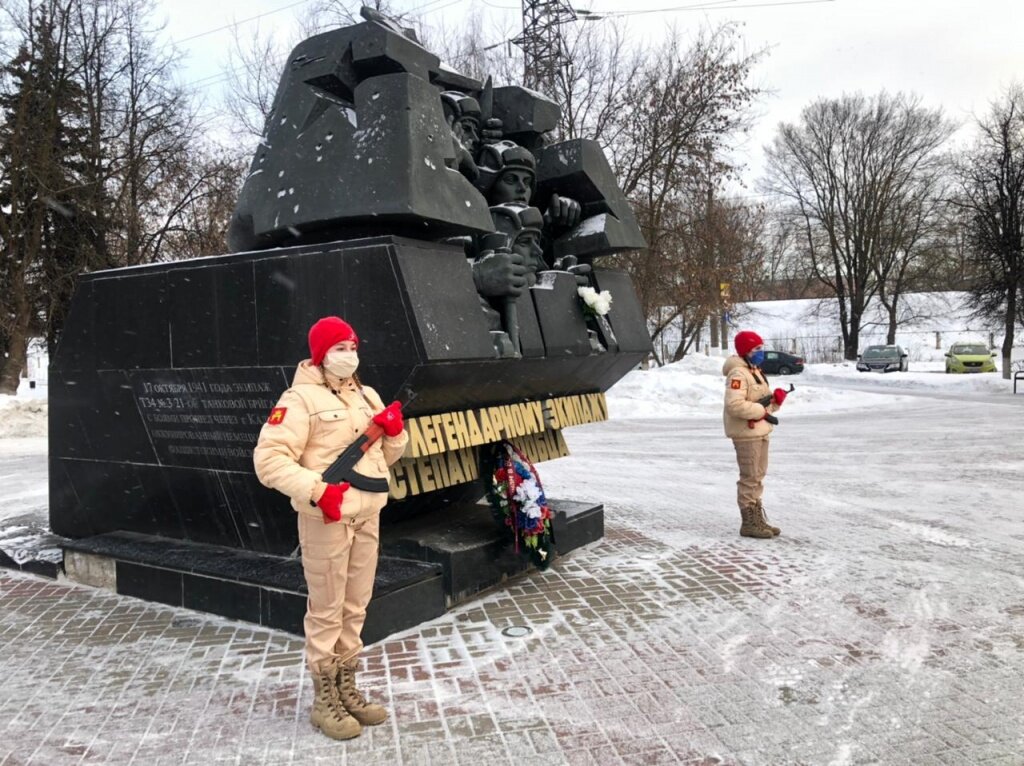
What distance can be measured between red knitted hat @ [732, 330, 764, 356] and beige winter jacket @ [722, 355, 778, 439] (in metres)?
0.11

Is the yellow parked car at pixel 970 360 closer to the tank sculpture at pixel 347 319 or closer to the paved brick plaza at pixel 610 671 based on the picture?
the paved brick plaza at pixel 610 671

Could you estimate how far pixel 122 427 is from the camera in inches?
235

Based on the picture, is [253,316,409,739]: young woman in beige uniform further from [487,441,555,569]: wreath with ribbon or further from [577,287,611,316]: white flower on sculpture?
[577,287,611,316]: white flower on sculpture

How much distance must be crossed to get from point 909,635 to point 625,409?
15118 mm

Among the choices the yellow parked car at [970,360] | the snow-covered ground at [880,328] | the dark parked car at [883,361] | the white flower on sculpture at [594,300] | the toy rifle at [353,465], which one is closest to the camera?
the toy rifle at [353,465]

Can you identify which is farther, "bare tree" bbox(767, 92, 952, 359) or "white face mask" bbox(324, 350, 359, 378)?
"bare tree" bbox(767, 92, 952, 359)

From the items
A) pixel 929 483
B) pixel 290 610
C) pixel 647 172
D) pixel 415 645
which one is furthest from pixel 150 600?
pixel 647 172

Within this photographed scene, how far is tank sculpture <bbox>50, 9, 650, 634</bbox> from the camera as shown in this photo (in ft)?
16.0

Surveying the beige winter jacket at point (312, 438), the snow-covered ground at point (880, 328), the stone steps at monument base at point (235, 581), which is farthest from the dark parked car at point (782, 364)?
the beige winter jacket at point (312, 438)

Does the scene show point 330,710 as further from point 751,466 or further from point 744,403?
point 751,466

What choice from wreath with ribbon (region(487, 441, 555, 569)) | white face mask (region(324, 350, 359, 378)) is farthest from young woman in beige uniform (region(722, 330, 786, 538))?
white face mask (region(324, 350, 359, 378))

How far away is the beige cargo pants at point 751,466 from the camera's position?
6.73 metres

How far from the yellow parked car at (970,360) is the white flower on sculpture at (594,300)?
104 feet

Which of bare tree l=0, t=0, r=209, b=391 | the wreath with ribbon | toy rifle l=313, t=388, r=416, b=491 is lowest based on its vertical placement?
the wreath with ribbon
